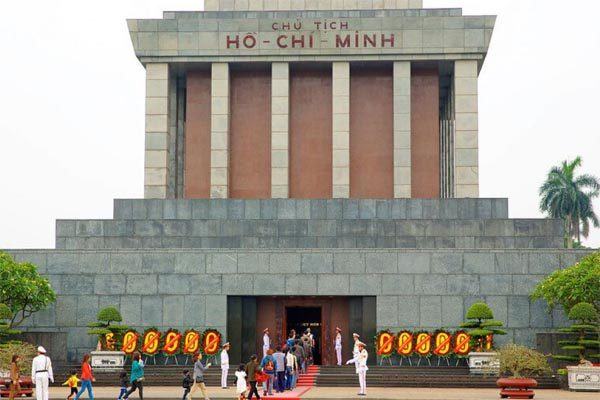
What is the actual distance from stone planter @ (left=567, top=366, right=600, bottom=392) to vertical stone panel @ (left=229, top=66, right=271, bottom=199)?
1854 centimetres

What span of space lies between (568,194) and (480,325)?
5551cm

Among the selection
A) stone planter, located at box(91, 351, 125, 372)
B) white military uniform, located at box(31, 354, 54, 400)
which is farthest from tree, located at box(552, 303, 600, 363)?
white military uniform, located at box(31, 354, 54, 400)

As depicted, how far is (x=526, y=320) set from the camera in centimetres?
4028

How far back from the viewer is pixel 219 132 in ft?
159

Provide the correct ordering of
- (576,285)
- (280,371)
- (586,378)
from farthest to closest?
(576,285) → (586,378) → (280,371)

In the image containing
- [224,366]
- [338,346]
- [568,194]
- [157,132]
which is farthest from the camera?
[568,194]

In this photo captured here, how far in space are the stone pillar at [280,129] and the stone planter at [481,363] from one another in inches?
522

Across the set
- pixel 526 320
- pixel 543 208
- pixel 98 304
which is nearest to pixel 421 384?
pixel 526 320

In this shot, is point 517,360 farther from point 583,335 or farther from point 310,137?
point 310,137

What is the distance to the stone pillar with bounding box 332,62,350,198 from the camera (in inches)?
1891

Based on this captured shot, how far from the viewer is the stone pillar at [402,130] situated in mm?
47656

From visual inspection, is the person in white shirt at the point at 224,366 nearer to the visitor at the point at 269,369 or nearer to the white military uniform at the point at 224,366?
the white military uniform at the point at 224,366

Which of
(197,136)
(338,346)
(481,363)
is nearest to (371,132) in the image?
(197,136)

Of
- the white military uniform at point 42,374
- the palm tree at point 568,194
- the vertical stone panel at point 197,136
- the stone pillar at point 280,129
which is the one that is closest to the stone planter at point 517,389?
the white military uniform at point 42,374
